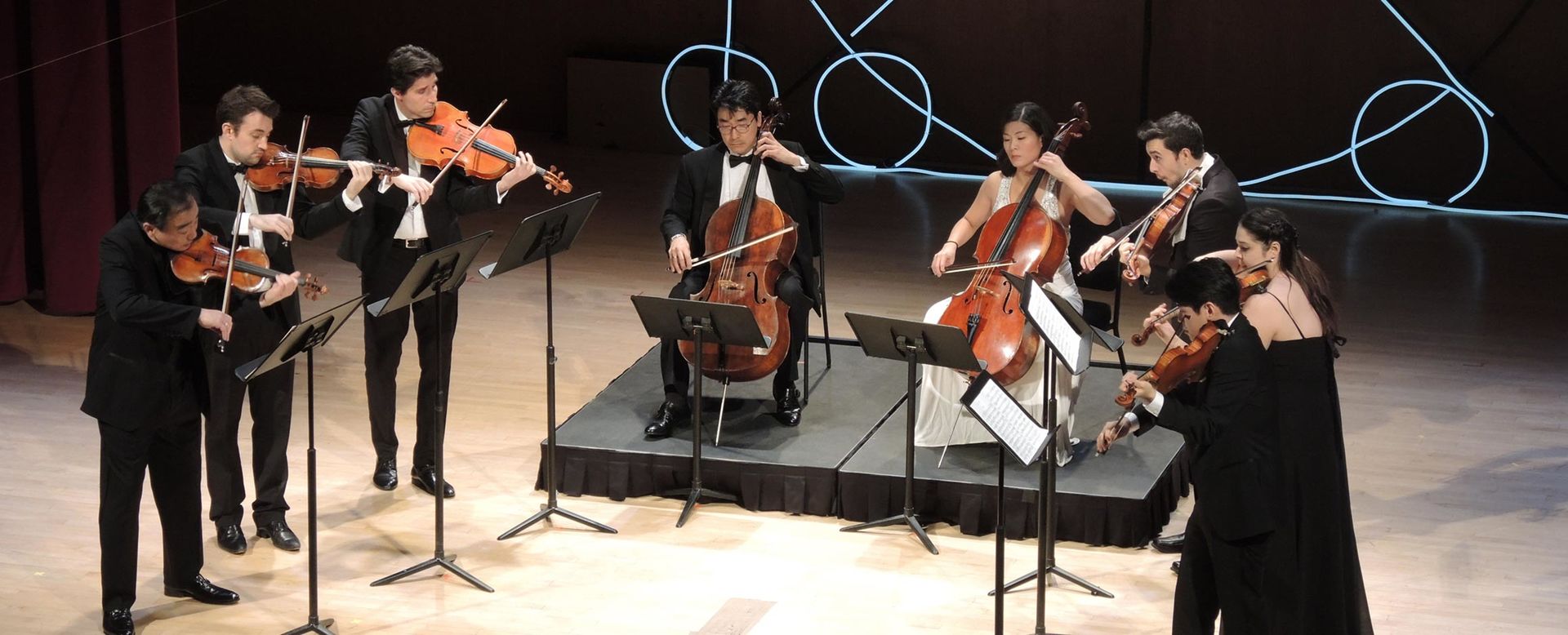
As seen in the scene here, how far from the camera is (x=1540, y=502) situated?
5477mm

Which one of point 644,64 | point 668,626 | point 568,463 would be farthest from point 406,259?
point 644,64

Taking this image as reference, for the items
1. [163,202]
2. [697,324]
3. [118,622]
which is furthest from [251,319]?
[697,324]

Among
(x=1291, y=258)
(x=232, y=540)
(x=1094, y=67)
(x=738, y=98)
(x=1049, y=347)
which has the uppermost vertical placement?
(x=1094, y=67)

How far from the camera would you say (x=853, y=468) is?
17.6ft

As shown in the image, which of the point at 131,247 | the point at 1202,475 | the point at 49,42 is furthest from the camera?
the point at 49,42

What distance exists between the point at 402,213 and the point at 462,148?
30 centimetres

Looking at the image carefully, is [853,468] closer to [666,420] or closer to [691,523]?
[691,523]

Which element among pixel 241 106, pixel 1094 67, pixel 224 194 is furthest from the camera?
→ pixel 1094 67

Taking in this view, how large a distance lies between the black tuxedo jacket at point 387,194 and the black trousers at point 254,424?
1.61 feet

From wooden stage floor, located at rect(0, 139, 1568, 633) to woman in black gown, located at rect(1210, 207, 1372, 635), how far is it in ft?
2.37

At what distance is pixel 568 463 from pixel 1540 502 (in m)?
3.24

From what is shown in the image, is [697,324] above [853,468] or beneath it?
above

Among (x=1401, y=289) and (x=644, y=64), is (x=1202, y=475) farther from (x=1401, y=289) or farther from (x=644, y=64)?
(x=644, y=64)

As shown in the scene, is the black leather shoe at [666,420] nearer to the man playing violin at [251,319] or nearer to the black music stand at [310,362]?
the man playing violin at [251,319]
